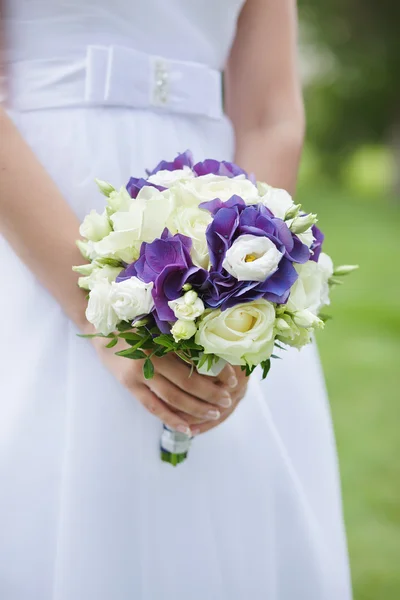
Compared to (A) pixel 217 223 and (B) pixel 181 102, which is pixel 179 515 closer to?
(A) pixel 217 223

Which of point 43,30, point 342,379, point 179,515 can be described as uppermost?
point 43,30

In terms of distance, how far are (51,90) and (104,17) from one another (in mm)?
197

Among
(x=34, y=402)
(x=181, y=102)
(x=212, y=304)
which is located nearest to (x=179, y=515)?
(x=34, y=402)

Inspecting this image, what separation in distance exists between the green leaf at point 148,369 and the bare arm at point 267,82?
29.1 inches

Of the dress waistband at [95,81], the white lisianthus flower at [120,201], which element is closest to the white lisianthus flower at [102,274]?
the white lisianthus flower at [120,201]

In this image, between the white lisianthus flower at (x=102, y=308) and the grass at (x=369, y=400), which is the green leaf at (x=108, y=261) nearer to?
the white lisianthus flower at (x=102, y=308)

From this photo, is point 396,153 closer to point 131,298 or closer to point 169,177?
point 169,177

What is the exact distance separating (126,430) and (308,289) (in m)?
0.50

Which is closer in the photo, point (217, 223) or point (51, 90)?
point (217, 223)

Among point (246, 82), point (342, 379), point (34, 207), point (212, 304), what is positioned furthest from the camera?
point (342, 379)

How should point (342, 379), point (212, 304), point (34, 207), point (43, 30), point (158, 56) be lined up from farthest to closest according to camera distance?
point (342, 379)
point (158, 56)
point (43, 30)
point (34, 207)
point (212, 304)

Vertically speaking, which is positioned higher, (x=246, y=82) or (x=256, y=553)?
(x=246, y=82)

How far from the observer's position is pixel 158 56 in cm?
185

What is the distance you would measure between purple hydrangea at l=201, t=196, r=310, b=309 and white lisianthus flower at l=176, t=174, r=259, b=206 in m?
0.07
